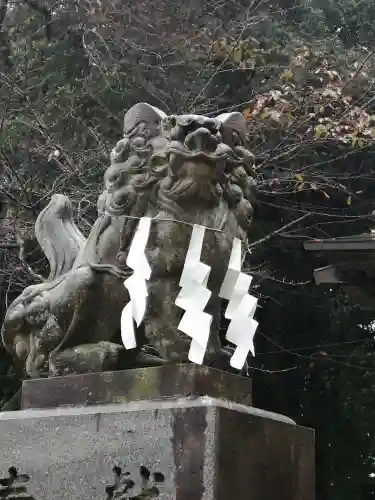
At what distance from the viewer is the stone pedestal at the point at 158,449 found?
301cm

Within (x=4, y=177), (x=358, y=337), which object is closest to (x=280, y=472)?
(x=4, y=177)

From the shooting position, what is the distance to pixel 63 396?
348 centimetres

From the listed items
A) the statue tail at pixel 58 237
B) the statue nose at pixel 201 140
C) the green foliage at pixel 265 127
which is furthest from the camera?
the green foliage at pixel 265 127

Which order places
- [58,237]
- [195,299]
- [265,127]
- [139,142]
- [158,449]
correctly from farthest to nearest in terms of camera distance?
[265,127] < [58,237] < [139,142] < [195,299] < [158,449]

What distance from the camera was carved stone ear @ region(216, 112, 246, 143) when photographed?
11.8 feet

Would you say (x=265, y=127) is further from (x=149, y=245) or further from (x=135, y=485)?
(x=135, y=485)

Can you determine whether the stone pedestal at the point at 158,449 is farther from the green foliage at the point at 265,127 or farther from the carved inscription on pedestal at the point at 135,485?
the green foliage at the point at 265,127

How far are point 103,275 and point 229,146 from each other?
0.81 meters

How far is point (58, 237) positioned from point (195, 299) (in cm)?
105

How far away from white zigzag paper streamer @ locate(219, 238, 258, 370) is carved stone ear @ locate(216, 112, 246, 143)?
60 centimetres

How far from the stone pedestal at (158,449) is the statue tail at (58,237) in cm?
68

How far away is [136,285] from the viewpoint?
10.9 ft

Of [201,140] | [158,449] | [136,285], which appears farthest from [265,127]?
[158,449]

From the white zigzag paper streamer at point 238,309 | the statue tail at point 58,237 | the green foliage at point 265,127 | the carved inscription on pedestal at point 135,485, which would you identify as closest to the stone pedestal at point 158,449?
the carved inscription on pedestal at point 135,485
